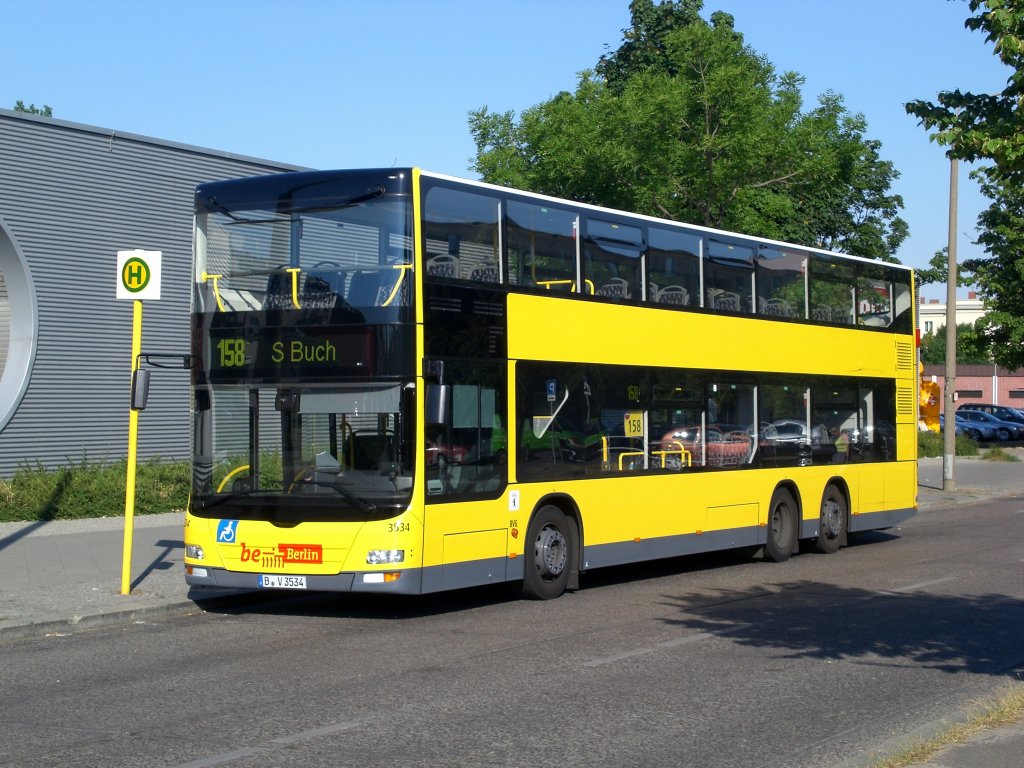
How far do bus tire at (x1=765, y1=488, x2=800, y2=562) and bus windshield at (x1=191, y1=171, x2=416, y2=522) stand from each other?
7527 mm

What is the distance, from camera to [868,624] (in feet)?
39.4

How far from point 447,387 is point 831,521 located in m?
9.27

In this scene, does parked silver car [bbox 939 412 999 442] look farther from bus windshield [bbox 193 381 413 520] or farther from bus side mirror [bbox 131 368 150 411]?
bus side mirror [bbox 131 368 150 411]

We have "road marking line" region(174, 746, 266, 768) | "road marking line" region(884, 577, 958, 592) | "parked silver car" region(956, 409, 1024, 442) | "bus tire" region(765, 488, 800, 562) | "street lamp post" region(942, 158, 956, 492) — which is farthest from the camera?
"parked silver car" region(956, 409, 1024, 442)

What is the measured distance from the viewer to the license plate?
39.1 feet

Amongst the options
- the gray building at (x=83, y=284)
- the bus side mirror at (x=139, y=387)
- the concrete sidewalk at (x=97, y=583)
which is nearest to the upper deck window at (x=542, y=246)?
the bus side mirror at (x=139, y=387)

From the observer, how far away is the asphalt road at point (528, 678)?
727cm

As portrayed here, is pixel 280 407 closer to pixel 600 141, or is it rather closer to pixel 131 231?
pixel 131 231

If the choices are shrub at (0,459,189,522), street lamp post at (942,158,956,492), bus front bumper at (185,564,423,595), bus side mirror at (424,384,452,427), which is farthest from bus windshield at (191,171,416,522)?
street lamp post at (942,158,956,492)

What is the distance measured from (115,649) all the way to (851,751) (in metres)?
6.38

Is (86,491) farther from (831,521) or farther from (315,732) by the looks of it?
(315,732)

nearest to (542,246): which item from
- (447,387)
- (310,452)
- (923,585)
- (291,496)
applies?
(447,387)

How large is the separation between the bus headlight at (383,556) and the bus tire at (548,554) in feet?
6.52

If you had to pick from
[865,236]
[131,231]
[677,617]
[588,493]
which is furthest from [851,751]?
[865,236]
